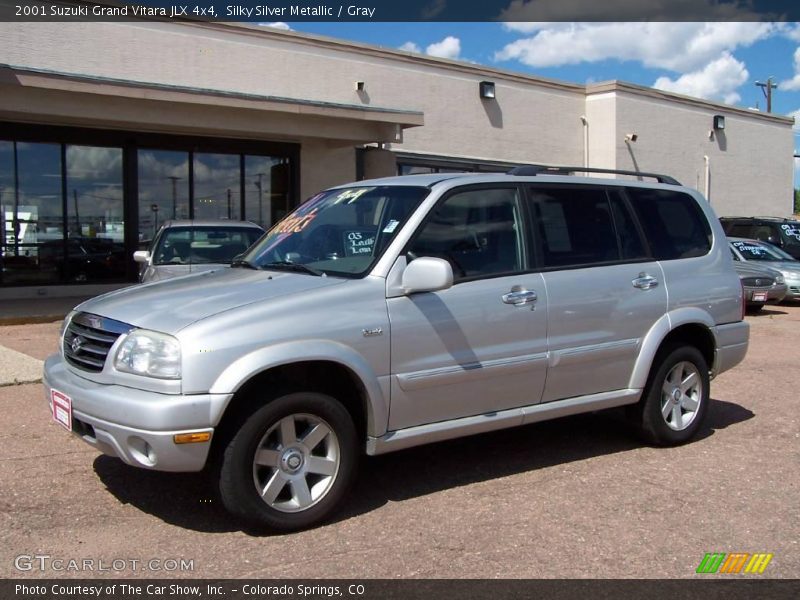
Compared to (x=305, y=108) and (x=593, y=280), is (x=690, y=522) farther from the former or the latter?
(x=305, y=108)

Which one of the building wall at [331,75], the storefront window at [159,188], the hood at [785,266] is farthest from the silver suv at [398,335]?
the storefront window at [159,188]

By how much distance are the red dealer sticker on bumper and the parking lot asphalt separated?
1.79ft

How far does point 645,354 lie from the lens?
574 cm

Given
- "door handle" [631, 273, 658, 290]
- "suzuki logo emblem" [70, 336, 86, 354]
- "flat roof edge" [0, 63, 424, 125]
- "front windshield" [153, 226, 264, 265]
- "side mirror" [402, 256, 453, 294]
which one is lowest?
"suzuki logo emblem" [70, 336, 86, 354]

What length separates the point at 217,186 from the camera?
17.3 metres

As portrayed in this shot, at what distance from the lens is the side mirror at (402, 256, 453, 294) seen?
4.48m

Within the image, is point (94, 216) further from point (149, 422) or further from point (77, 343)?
point (149, 422)

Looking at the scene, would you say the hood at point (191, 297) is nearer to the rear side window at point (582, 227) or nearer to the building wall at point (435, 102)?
the rear side window at point (582, 227)

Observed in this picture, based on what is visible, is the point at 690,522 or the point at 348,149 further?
the point at 348,149

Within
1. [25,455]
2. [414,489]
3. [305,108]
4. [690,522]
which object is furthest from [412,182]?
[305,108]

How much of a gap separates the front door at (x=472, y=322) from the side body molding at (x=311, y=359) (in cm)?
11

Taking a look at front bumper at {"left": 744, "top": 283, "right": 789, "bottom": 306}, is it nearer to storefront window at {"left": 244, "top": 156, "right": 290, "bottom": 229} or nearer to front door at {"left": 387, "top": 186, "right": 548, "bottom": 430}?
storefront window at {"left": 244, "top": 156, "right": 290, "bottom": 229}

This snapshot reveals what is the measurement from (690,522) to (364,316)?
2.17 meters

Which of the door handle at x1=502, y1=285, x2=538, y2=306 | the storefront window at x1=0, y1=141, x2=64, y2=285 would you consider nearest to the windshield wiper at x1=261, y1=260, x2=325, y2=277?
the door handle at x1=502, y1=285, x2=538, y2=306
